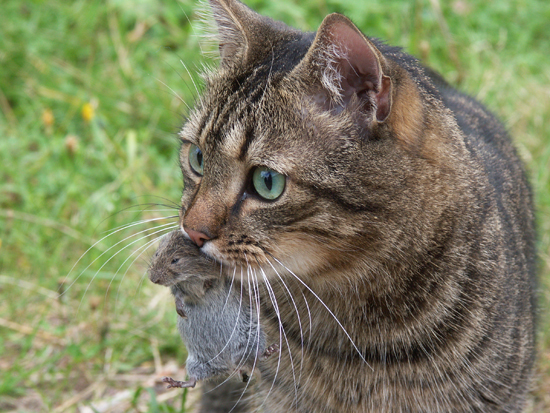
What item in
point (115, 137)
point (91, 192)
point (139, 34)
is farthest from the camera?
point (139, 34)

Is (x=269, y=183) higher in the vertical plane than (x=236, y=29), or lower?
lower

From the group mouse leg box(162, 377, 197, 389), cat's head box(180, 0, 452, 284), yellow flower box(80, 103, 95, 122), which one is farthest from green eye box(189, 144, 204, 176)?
yellow flower box(80, 103, 95, 122)

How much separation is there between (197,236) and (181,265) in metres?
0.11

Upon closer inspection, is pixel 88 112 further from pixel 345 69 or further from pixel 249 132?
pixel 345 69

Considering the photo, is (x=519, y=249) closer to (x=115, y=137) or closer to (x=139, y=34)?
(x=115, y=137)

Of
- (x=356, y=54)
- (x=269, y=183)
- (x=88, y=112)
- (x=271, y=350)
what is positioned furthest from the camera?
(x=88, y=112)

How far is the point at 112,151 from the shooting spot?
3639 millimetres

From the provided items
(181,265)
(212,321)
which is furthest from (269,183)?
(212,321)

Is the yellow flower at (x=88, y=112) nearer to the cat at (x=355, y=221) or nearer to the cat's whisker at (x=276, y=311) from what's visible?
the cat at (x=355, y=221)

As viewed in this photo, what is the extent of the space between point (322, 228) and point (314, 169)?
16 centimetres

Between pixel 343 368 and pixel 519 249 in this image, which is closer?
pixel 343 368

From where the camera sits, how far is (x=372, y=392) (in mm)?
1955

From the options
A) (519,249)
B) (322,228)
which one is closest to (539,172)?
(519,249)

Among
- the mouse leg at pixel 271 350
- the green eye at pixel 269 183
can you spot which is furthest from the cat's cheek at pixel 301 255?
the mouse leg at pixel 271 350
